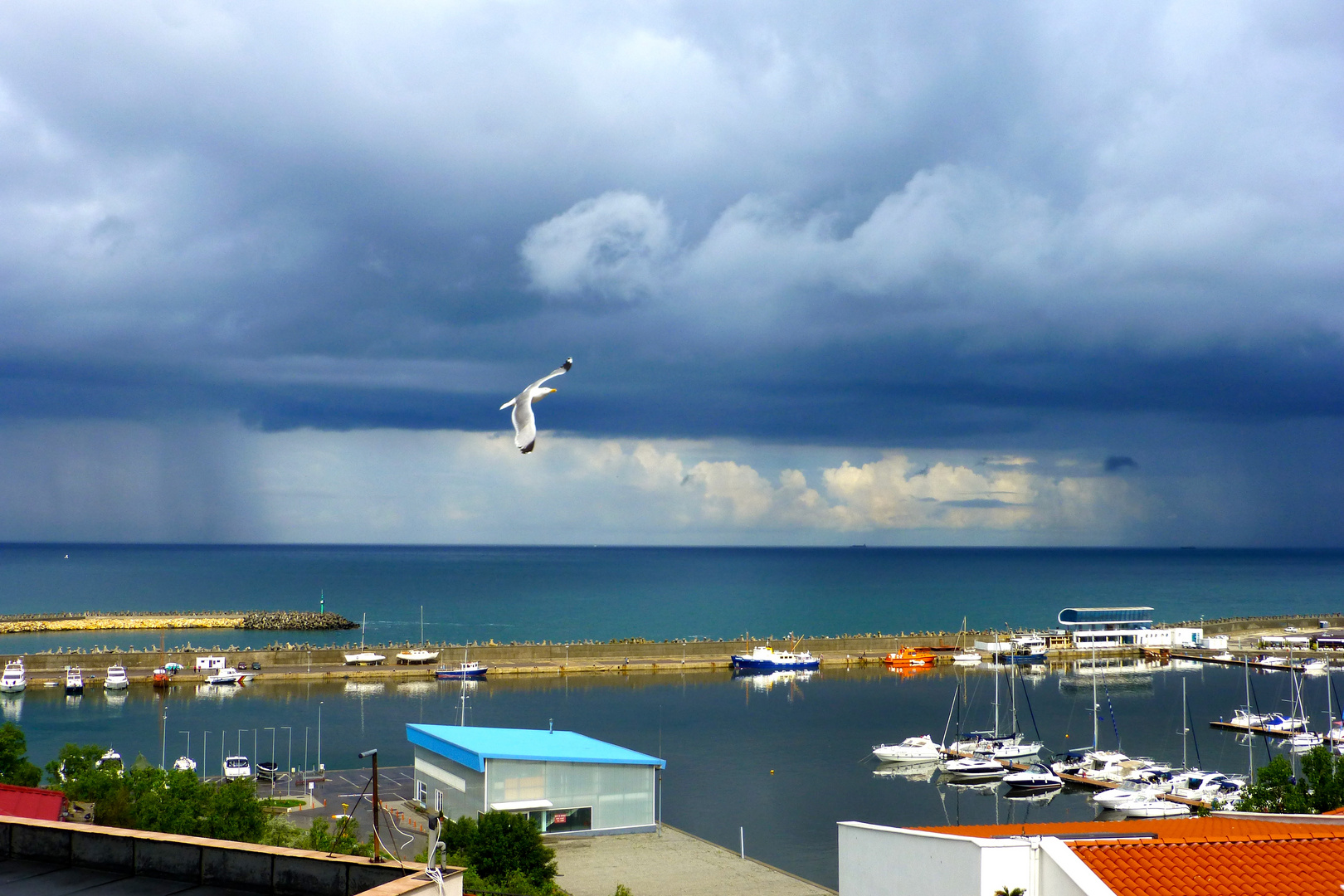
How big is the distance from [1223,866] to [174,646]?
114 meters

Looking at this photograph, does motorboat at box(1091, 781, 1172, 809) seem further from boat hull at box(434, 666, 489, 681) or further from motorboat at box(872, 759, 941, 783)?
boat hull at box(434, 666, 489, 681)

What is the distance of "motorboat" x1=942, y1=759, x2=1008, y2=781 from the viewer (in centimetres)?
5566

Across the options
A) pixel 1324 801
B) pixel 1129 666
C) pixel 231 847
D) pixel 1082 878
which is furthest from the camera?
pixel 1129 666

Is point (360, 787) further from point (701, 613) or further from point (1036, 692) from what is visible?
point (701, 613)

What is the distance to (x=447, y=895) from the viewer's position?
336 inches

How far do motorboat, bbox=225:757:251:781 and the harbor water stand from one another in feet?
8.17

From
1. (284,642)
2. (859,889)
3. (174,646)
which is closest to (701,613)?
(284,642)

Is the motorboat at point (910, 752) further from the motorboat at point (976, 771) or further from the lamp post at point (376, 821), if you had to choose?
the lamp post at point (376, 821)

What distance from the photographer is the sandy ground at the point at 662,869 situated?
103 feet

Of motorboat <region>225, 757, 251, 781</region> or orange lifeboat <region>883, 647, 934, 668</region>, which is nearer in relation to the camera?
motorboat <region>225, 757, 251, 781</region>

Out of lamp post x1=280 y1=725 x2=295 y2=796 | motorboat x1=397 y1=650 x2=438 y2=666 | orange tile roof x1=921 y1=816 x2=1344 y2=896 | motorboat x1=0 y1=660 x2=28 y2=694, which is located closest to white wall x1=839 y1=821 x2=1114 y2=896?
orange tile roof x1=921 y1=816 x2=1344 y2=896

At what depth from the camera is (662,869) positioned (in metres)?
33.5

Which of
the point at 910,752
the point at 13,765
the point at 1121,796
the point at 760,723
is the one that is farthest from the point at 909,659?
the point at 13,765

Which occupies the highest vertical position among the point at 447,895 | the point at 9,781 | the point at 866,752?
the point at 447,895
